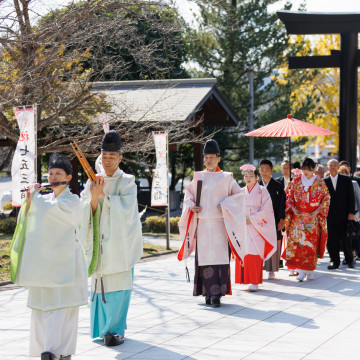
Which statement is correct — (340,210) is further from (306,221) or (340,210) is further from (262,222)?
(262,222)

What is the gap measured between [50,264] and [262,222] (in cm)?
464

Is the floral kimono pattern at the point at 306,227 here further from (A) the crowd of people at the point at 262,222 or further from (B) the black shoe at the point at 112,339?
→ (B) the black shoe at the point at 112,339

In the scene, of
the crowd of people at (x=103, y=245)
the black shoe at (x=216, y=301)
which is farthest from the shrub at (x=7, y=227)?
the black shoe at (x=216, y=301)

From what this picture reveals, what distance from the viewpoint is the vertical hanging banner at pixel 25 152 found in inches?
363

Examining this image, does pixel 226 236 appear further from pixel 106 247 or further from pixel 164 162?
pixel 164 162

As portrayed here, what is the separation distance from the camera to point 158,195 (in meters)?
12.3

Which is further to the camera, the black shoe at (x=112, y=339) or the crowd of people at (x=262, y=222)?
the crowd of people at (x=262, y=222)

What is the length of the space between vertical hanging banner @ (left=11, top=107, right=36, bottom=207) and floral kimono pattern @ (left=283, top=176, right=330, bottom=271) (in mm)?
4036

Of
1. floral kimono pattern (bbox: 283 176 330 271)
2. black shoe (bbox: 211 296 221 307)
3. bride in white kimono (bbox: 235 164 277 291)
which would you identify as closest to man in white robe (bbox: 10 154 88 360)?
black shoe (bbox: 211 296 221 307)

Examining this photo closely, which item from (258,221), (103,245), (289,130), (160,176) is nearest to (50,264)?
(103,245)

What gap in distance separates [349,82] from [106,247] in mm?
9552

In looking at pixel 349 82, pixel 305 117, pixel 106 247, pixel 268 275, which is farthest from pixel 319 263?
pixel 305 117

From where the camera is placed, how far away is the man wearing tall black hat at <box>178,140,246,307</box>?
7.36 meters

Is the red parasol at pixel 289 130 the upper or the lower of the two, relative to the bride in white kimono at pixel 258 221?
upper
